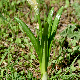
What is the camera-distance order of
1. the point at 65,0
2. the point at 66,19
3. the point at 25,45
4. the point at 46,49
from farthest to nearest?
the point at 65,0 < the point at 66,19 < the point at 25,45 < the point at 46,49

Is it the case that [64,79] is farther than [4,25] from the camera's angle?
No

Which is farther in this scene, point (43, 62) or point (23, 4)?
point (23, 4)

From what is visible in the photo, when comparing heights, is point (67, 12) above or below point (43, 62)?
above

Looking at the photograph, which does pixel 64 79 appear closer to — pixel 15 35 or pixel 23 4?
pixel 15 35

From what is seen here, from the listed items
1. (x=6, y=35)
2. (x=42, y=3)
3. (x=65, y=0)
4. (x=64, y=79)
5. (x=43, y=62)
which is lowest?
(x=64, y=79)

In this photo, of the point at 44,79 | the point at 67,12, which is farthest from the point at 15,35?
the point at 67,12

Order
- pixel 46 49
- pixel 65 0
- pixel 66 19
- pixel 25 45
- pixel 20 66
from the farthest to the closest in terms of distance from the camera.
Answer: pixel 65 0, pixel 66 19, pixel 25 45, pixel 20 66, pixel 46 49

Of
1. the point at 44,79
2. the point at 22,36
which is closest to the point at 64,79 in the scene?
the point at 44,79

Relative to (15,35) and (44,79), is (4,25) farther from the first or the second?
(44,79)

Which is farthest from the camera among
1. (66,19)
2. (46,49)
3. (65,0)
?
(65,0)
